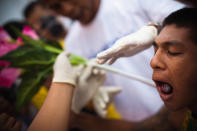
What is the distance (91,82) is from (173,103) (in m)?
0.39

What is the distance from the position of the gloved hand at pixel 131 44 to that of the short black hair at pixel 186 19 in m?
0.08

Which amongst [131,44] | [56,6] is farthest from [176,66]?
[56,6]

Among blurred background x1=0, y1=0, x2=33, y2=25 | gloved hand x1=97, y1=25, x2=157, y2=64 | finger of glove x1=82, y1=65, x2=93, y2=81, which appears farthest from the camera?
blurred background x1=0, y1=0, x2=33, y2=25

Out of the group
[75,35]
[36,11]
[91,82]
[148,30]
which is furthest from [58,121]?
[36,11]

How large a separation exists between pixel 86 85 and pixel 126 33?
0.91 feet

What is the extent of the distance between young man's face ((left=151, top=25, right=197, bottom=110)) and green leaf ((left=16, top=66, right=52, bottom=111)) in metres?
0.47

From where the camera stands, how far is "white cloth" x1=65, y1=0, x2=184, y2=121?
0.60m

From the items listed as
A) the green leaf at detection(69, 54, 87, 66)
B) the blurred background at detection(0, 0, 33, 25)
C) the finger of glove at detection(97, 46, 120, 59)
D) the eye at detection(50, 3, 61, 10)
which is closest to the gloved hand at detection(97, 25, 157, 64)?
the finger of glove at detection(97, 46, 120, 59)

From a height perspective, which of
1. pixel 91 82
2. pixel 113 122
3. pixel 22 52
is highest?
pixel 22 52

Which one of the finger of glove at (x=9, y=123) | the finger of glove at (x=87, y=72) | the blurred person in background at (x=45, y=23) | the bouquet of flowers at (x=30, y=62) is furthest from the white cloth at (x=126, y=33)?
the blurred person in background at (x=45, y=23)

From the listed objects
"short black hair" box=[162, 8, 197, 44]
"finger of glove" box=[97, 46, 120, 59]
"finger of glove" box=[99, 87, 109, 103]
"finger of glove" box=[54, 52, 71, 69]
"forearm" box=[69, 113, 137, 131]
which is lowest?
"forearm" box=[69, 113, 137, 131]

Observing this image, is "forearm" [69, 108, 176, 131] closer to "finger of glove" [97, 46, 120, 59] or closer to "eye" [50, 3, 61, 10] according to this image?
"finger of glove" [97, 46, 120, 59]

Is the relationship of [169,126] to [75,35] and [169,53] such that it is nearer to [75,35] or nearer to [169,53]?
[169,53]

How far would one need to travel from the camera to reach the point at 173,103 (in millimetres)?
469
